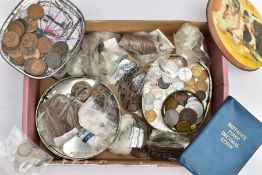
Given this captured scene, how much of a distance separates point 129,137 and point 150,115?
8 centimetres

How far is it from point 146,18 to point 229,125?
1.21 ft

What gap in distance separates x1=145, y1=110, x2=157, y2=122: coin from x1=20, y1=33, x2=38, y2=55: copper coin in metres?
0.34

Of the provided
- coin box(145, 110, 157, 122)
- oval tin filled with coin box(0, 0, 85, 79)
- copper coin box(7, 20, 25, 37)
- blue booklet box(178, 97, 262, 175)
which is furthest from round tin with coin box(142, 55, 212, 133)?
copper coin box(7, 20, 25, 37)

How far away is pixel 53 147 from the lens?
1153 mm

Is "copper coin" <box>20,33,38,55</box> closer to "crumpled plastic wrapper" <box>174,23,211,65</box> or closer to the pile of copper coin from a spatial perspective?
the pile of copper coin

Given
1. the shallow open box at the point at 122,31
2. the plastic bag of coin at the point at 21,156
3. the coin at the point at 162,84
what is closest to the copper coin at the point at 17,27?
the shallow open box at the point at 122,31

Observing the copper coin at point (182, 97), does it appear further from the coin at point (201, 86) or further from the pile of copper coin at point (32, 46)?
the pile of copper coin at point (32, 46)

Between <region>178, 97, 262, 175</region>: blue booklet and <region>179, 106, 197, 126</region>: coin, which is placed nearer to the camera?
<region>178, 97, 262, 175</region>: blue booklet

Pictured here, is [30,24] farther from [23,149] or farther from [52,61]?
[23,149]

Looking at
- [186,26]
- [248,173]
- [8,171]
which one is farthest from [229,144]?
[8,171]

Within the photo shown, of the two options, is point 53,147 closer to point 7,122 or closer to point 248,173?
point 7,122

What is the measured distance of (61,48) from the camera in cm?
115

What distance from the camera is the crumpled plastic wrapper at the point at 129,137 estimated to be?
1.17 m

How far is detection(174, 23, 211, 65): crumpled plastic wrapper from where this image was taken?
1.19 metres
